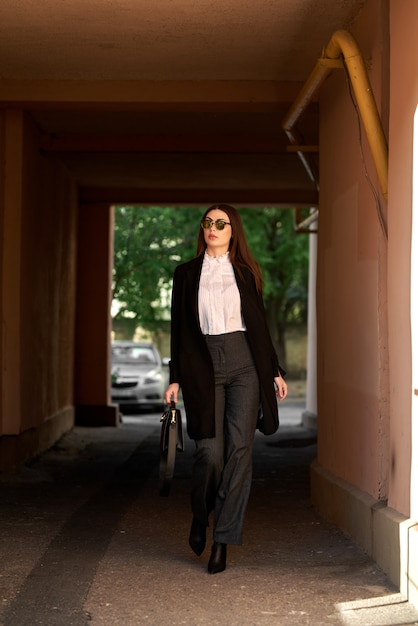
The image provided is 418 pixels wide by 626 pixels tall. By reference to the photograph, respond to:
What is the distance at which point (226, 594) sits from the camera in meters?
5.45

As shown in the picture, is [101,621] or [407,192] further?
[407,192]

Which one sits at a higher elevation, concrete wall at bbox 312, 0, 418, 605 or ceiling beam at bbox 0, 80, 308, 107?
ceiling beam at bbox 0, 80, 308, 107

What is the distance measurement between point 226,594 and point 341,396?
8.83 ft

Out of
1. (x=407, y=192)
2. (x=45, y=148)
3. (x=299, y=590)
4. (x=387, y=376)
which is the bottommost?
(x=299, y=590)

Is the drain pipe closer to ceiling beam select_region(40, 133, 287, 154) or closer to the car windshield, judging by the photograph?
ceiling beam select_region(40, 133, 287, 154)

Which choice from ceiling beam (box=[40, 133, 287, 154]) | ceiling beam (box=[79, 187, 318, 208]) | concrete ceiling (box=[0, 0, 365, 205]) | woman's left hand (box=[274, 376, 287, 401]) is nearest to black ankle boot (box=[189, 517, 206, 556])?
woman's left hand (box=[274, 376, 287, 401])

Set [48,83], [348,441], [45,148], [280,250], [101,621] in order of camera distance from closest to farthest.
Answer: [101,621] → [348,441] → [48,83] → [45,148] → [280,250]

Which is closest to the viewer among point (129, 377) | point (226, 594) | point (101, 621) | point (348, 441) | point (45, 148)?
point (101, 621)

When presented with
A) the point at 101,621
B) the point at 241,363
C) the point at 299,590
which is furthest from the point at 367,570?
the point at 101,621

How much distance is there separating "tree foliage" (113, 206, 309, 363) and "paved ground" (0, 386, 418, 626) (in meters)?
18.1

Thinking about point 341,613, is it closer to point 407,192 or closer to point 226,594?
point 226,594

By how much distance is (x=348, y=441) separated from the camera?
7543 mm

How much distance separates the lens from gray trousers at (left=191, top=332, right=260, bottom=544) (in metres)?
5.85

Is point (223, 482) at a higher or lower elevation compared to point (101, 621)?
higher
